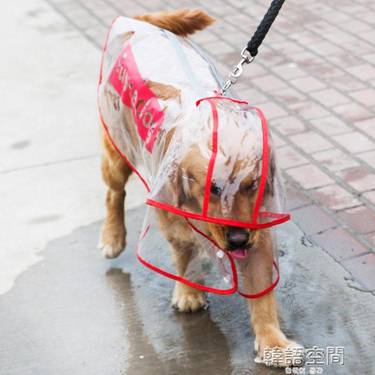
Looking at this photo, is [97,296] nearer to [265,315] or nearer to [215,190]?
[265,315]

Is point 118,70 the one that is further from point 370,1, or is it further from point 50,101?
point 370,1

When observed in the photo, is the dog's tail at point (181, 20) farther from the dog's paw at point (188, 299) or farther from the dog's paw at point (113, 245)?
the dog's paw at point (188, 299)

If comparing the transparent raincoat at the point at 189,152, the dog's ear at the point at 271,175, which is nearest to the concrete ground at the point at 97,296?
the transparent raincoat at the point at 189,152

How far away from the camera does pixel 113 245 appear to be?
423 cm

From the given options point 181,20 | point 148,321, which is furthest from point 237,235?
point 181,20

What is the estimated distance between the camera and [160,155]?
3230 millimetres

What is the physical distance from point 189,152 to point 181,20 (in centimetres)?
145

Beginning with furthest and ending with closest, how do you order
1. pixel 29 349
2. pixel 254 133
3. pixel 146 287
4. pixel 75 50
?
pixel 75 50
pixel 146 287
pixel 29 349
pixel 254 133

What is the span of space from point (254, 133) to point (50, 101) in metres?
3.38

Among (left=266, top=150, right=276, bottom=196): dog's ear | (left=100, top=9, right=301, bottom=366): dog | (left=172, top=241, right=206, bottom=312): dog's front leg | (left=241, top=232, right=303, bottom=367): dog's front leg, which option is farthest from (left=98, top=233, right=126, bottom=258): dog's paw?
(left=266, top=150, right=276, bottom=196): dog's ear

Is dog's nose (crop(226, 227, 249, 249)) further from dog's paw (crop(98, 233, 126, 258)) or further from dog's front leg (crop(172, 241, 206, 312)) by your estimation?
dog's paw (crop(98, 233, 126, 258))

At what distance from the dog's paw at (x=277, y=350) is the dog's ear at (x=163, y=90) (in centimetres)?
106

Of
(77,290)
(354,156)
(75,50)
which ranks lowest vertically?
(75,50)

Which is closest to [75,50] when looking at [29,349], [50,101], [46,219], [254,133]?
[50,101]
